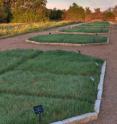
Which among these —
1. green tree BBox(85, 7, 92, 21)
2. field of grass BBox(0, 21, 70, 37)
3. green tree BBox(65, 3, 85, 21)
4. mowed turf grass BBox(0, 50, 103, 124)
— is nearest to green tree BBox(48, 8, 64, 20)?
green tree BBox(65, 3, 85, 21)

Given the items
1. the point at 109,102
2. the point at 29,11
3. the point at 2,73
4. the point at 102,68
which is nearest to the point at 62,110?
the point at 109,102

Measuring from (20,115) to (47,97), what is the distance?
1.22 meters

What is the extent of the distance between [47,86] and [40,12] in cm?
4167

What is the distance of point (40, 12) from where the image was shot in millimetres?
48750

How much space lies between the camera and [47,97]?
7.03 meters

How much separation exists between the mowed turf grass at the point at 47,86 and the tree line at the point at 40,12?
35.7 m

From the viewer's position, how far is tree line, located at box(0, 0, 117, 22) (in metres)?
Result: 47.3

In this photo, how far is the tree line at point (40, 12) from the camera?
155 ft

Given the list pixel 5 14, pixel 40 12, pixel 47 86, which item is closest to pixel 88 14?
pixel 40 12

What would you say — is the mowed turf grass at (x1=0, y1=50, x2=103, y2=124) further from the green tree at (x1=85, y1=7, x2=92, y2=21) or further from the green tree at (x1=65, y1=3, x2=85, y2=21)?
the green tree at (x1=85, y1=7, x2=92, y2=21)

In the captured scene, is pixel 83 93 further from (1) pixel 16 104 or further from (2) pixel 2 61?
(2) pixel 2 61

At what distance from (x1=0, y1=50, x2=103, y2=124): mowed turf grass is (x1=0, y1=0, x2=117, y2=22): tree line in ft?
117

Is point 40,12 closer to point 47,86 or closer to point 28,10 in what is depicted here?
point 28,10

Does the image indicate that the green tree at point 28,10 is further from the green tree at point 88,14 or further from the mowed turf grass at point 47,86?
the mowed turf grass at point 47,86
